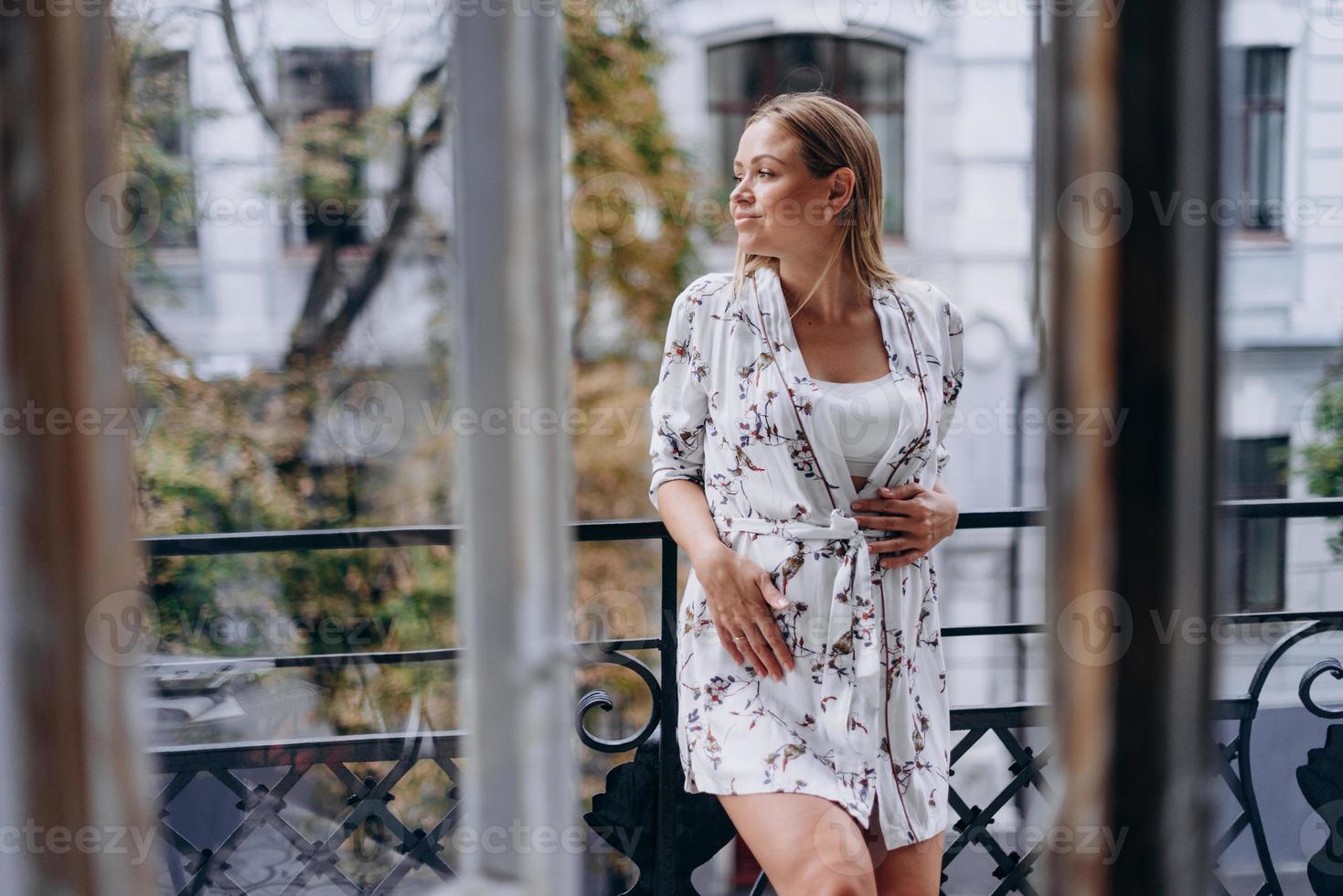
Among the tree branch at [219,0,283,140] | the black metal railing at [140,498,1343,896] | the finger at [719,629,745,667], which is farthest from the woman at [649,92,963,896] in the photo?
the tree branch at [219,0,283,140]

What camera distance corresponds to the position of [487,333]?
0.39m

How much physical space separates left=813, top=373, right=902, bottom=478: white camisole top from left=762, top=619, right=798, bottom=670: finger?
22 cm

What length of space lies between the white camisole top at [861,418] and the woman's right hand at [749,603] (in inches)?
7.1

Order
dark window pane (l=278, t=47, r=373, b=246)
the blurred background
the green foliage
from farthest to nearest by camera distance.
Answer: dark window pane (l=278, t=47, r=373, b=246) → the green foliage → the blurred background

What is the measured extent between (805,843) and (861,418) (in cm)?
50

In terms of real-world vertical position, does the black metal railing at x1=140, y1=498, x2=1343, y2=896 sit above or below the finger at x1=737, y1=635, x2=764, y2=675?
below

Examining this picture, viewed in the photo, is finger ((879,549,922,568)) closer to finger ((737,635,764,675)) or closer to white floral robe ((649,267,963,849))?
white floral robe ((649,267,963,849))

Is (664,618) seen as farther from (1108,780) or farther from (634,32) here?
(634,32)

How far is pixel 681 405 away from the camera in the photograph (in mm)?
1290

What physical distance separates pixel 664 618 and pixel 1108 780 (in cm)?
120

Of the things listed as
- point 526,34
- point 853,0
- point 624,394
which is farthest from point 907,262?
point 526,34

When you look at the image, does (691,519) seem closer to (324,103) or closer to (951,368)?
(951,368)

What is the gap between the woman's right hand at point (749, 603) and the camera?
1186 millimetres

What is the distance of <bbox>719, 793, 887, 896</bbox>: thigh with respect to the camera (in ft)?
3.48
